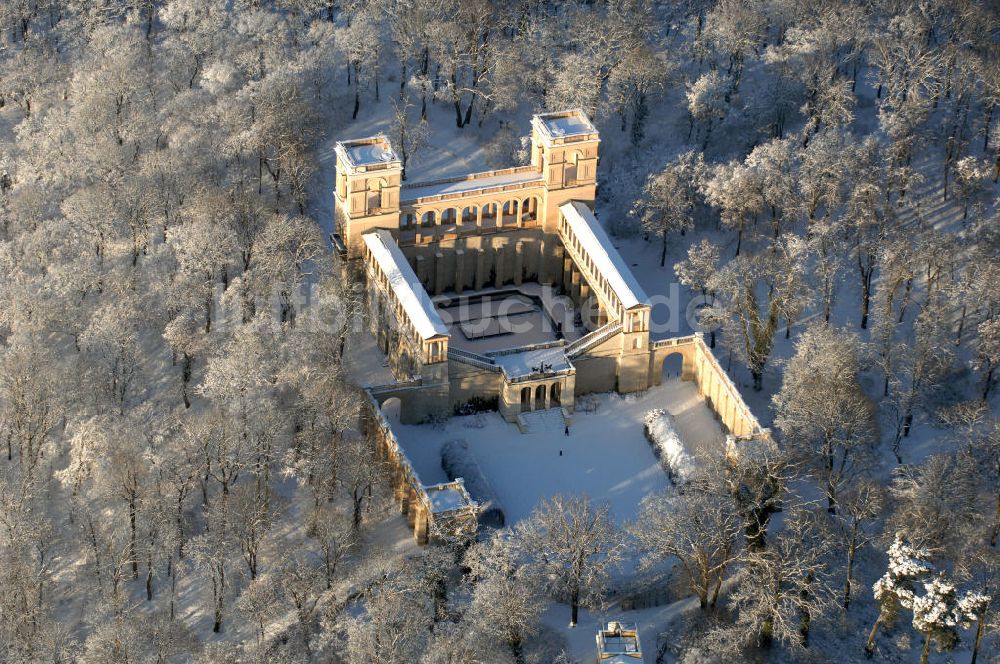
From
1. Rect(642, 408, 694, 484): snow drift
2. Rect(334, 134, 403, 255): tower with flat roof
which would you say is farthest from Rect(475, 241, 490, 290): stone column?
Rect(642, 408, 694, 484): snow drift

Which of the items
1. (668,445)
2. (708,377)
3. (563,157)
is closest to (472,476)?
(668,445)

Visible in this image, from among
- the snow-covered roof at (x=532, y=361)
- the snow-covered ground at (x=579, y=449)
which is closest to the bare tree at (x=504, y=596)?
the snow-covered ground at (x=579, y=449)

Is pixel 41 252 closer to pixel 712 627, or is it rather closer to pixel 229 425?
Answer: pixel 229 425

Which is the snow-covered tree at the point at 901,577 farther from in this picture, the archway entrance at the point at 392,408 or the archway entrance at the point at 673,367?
the archway entrance at the point at 392,408

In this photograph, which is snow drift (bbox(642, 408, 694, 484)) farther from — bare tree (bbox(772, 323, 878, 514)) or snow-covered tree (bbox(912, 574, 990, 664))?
snow-covered tree (bbox(912, 574, 990, 664))

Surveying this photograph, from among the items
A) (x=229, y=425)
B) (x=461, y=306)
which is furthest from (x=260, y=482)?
(x=461, y=306)

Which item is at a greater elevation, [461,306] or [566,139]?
[566,139]

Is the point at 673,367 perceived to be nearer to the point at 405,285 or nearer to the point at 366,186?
the point at 405,285
